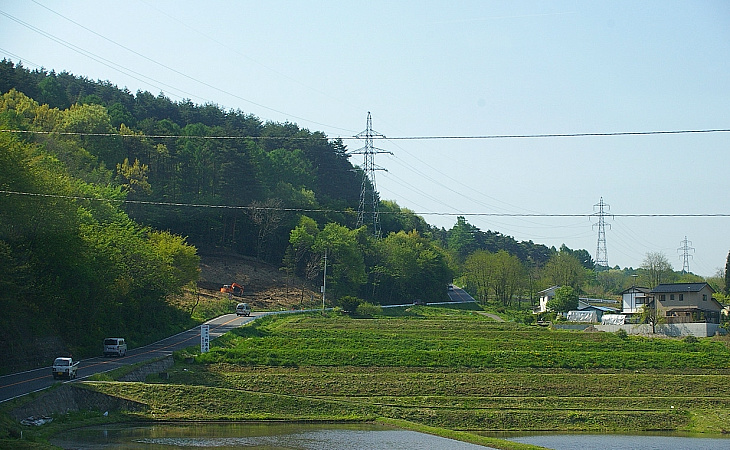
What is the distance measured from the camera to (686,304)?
67.2 metres

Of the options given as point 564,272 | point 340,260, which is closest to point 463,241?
point 564,272

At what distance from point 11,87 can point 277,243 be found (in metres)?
37.0

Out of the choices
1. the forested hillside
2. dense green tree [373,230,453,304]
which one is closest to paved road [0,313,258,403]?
the forested hillside

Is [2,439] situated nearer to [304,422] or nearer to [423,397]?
[304,422]

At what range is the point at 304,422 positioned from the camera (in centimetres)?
2811

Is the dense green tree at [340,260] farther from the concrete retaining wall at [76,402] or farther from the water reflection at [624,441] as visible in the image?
the water reflection at [624,441]

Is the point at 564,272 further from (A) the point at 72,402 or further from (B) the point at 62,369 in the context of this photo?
(A) the point at 72,402

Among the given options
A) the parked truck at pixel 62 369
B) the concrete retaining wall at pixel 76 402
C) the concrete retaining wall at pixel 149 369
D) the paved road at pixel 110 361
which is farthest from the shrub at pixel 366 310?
the concrete retaining wall at pixel 76 402

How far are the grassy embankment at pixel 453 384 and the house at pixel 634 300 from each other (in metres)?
20.3

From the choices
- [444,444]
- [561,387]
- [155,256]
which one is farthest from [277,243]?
[444,444]

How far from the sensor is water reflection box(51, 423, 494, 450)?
2217 centimetres

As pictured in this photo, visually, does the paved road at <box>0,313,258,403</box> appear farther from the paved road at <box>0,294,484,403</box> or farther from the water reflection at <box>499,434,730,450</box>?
the water reflection at <box>499,434,730,450</box>

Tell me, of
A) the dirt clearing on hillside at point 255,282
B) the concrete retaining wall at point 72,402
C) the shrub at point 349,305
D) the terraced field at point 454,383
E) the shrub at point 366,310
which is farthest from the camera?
the dirt clearing on hillside at point 255,282

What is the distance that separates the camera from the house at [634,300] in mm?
73044
